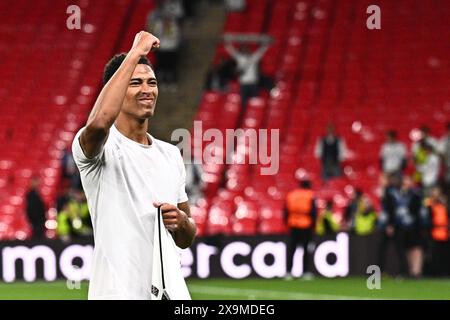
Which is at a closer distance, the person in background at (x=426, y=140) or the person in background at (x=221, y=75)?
the person in background at (x=426, y=140)

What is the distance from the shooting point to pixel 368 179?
18312 millimetres

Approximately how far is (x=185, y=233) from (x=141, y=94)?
23.2 inches

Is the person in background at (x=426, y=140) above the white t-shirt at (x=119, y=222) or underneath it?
above

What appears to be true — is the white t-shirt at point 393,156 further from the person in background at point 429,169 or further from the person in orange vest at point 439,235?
the person in orange vest at point 439,235

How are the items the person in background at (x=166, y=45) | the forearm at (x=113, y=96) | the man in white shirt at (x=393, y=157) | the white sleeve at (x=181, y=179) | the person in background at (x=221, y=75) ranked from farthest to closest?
the person in background at (x=221, y=75), the person in background at (x=166, y=45), the man in white shirt at (x=393, y=157), the white sleeve at (x=181, y=179), the forearm at (x=113, y=96)

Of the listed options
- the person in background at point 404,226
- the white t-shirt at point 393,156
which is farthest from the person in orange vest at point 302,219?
the white t-shirt at point 393,156

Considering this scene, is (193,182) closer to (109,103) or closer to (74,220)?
(74,220)

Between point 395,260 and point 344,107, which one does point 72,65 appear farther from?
point 395,260

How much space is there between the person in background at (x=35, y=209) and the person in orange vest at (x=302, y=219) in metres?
3.81

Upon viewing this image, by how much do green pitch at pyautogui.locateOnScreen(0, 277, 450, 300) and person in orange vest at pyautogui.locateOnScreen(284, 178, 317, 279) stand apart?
48cm

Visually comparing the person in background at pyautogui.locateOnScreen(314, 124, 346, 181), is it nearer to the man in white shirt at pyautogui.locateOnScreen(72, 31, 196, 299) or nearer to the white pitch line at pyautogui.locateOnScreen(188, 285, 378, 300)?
the white pitch line at pyautogui.locateOnScreen(188, 285, 378, 300)

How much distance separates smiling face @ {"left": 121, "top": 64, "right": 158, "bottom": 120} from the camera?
4.17 meters

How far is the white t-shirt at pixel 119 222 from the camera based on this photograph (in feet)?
13.4

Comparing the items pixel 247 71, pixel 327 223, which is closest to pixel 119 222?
pixel 327 223
